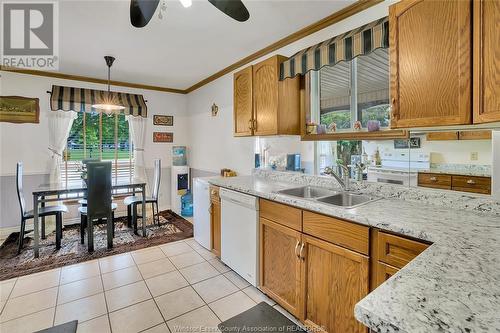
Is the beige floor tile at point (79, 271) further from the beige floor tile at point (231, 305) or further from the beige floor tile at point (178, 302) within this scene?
the beige floor tile at point (231, 305)

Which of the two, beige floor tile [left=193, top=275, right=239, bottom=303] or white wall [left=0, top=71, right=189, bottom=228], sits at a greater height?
white wall [left=0, top=71, right=189, bottom=228]

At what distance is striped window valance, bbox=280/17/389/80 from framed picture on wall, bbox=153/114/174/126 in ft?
10.6

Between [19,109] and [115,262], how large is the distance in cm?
290

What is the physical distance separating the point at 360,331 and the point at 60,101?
4.83 meters

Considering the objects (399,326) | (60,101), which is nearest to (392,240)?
(399,326)

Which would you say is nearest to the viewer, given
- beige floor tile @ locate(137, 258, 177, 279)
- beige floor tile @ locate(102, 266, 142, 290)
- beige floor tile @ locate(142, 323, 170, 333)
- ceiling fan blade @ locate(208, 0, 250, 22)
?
ceiling fan blade @ locate(208, 0, 250, 22)

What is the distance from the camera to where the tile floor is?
192 cm

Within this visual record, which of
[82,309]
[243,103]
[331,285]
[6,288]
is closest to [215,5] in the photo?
[243,103]

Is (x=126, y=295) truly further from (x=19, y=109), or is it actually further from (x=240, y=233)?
(x=19, y=109)

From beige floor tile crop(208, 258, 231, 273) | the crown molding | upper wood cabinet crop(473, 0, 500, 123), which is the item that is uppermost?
the crown molding

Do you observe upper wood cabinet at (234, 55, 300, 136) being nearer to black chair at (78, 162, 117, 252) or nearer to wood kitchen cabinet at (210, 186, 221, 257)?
wood kitchen cabinet at (210, 186, 221, 257)

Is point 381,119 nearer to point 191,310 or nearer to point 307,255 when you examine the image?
point 307,255

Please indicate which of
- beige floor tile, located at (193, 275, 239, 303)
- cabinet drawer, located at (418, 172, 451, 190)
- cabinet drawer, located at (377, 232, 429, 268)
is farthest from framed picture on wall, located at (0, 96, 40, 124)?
cabinet drawer, located at (418, 172, 451, 190)

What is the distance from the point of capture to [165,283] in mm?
2465
